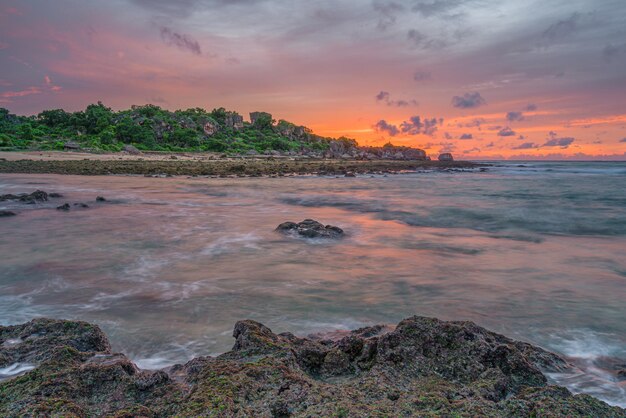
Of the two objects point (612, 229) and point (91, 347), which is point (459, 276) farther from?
point (612, 229)

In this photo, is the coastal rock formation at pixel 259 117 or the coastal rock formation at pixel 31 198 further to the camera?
the coastal rock formation at pixel 259 117

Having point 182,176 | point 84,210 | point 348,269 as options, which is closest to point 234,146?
point 182,176

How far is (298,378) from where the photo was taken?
8.32ft

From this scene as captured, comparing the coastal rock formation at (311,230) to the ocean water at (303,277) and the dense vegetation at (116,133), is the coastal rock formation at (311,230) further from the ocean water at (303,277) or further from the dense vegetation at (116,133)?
the dense vegetation at (116,133)

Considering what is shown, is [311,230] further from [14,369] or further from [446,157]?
[446,157]

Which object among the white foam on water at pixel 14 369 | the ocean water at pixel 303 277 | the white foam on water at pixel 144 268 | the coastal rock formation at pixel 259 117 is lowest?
the white foam on water at pixel 144 268

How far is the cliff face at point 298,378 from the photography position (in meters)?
2.24

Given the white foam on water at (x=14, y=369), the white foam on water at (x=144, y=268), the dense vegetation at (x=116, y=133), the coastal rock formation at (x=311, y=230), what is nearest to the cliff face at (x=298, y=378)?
the white foam on water at (x=14, y=369)

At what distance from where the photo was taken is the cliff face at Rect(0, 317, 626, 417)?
2.24 meters

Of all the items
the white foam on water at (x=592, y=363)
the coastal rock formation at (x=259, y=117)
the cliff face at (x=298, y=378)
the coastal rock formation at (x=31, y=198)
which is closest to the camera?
the cliff face at (x=298, y=378)

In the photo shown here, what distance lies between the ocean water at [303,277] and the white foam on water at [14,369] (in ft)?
2.92

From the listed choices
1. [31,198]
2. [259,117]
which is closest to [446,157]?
[259,117]

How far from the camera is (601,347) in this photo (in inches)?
159

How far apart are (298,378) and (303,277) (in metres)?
3.76
